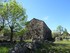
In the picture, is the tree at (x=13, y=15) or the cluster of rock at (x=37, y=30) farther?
the cluster of rock at (x=37, y=30)

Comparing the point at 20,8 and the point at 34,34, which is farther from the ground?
the point at 20,8

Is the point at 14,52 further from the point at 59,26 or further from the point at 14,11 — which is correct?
the point at 59,26

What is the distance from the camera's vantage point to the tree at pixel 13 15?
49713 millimetres

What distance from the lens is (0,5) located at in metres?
48.1

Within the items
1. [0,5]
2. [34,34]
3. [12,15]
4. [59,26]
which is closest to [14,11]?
[12,15]

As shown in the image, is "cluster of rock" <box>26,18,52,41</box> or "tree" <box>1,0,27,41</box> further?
"cluster of rock" <box>26,18,52,41</box>

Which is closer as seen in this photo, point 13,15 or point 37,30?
point 13,15

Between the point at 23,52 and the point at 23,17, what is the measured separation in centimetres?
3154

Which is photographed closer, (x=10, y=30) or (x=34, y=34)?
(x=10, y=30)

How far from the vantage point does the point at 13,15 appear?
49656 mm

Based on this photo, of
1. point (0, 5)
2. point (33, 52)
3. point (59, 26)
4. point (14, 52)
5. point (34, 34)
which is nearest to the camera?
point (14, 52)

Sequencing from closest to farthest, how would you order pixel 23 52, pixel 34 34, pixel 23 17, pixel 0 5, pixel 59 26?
1. pixel 23 52
2. pixel 0 5
3. pixel 23 17
4. pixel 34 34
5. pixel 59 26

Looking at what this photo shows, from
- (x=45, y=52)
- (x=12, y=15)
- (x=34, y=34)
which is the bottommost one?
(x=45, y=52)

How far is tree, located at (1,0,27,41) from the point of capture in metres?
49.7
